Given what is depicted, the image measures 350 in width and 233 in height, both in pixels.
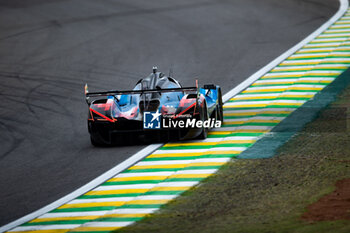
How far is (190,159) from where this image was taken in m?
15.1

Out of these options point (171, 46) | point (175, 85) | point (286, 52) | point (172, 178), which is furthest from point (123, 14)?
point (172, 178)

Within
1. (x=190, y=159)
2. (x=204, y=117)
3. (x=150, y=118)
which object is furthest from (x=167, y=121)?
(x=190, y=159)

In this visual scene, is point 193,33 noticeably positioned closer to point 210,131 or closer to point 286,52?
point 286,52

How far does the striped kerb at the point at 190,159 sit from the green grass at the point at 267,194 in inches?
19.6

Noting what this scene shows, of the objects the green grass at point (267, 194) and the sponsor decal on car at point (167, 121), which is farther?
the sponsor decal on car at point (167, 121)

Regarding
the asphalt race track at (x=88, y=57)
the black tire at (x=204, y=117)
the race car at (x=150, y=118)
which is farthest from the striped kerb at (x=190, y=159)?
the asphalt race track at (x=88, y=57)

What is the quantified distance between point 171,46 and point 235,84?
5794mm

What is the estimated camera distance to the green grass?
1066 cm

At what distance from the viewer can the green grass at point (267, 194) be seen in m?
10.7

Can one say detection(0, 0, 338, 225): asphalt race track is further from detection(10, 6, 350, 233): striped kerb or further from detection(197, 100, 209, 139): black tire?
detection(197, 100, 209, 139): black tire

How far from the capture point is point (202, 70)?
24828 millimetres

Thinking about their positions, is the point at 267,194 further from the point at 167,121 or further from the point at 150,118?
the point at 150,118

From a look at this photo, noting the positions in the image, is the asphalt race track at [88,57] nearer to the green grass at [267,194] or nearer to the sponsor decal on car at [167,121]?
the sponsor decal on car at [167,121]

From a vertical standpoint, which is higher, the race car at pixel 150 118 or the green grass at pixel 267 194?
the race car at pixel 150 118
